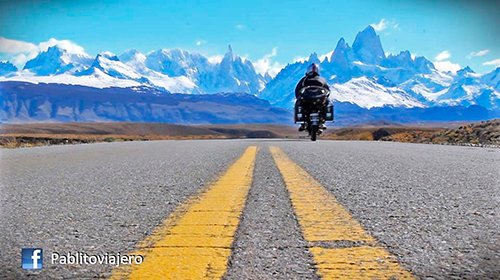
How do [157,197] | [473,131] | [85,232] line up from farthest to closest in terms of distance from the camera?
[473,131] < [157,197] < [85,232]

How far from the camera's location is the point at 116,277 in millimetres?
2236

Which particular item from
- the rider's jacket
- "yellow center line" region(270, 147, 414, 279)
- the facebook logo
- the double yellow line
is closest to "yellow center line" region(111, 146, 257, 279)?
the double yellow line

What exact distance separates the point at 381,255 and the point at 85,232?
1.99m

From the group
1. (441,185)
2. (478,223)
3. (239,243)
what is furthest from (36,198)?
(441,185)

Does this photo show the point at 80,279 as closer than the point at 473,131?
Yes

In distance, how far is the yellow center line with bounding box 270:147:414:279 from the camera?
2342mm

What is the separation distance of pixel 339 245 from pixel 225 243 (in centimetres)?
68

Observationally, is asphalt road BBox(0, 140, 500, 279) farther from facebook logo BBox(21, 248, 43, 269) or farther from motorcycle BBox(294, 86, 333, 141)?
motorcycle BBox(294, 86, 333, 141)

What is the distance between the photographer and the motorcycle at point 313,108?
28.4m

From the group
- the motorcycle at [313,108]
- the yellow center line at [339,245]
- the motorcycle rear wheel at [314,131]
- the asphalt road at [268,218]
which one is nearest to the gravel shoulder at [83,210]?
the asphalt road at [268,218]

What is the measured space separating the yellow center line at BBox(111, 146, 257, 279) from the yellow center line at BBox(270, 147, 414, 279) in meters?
0.51

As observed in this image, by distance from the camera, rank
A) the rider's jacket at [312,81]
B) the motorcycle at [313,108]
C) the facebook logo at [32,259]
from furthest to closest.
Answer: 1. the rider's jacket at [312,81]
2. the motorcycle at [313,108]
3. the facebook logo at [32,259]

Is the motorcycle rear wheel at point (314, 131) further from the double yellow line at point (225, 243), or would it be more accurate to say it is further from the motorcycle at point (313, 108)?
the double yellow line at point (225, 243)

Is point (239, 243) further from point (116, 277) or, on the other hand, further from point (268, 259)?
point (116, 277)
